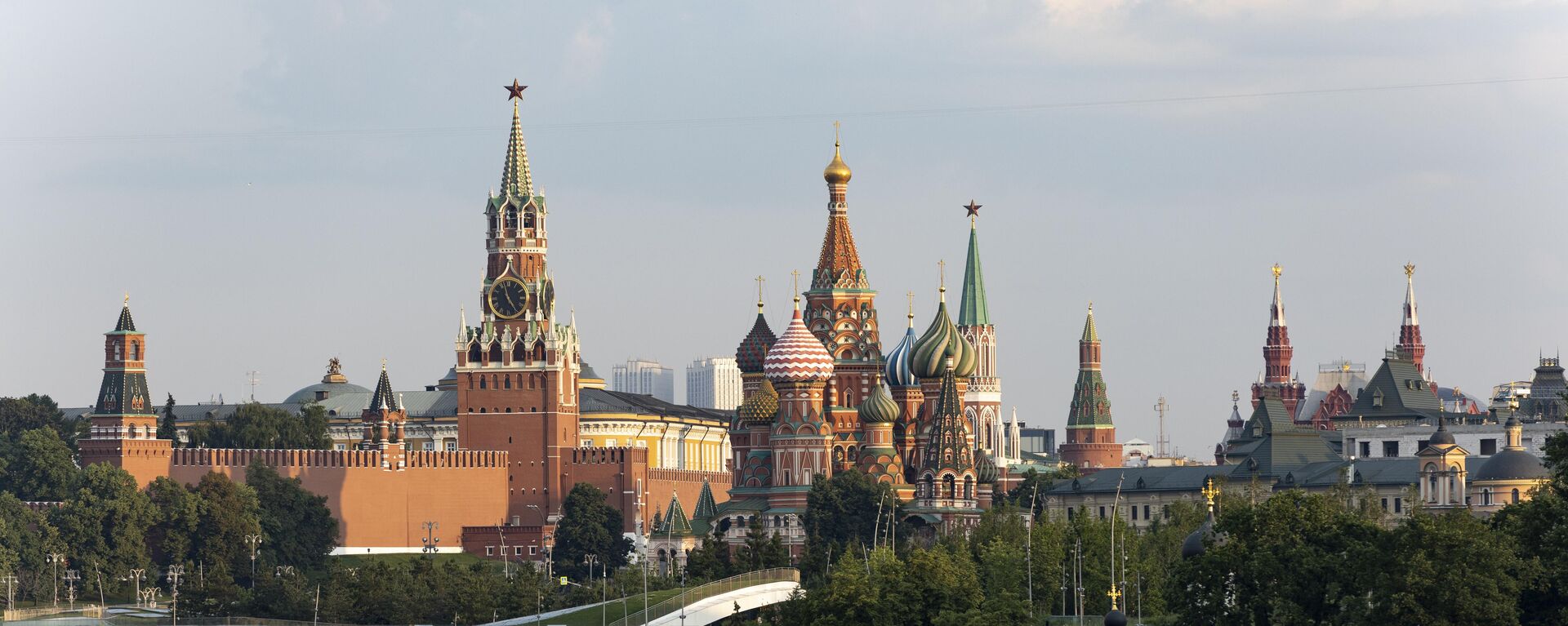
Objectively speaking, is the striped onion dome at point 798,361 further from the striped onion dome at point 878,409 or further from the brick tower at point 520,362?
the brick tower at point 520,362

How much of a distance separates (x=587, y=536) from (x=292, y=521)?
47.4 feet

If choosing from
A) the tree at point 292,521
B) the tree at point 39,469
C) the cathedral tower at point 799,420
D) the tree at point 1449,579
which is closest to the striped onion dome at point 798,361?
the cathedral tower at point 799,420

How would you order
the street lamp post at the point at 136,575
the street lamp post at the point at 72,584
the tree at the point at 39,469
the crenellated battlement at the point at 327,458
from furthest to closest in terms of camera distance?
the tree at the point at 39,469 → the crenellated battlement at the point at 327,458 → the street lamp post at the point at 136,575 → the street lamp post at the point at 72,584

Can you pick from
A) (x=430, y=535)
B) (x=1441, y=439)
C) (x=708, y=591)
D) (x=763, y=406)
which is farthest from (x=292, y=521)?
(x=1441, y=439)

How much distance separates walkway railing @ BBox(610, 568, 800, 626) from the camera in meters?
116

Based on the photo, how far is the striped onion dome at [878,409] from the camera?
157500 millimetres

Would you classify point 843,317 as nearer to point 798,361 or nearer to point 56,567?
point 798,361

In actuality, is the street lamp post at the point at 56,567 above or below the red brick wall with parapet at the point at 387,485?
below

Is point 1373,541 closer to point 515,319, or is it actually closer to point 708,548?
point 708,548

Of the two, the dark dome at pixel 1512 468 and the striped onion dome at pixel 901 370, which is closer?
the dark dome at pixel 1512 468

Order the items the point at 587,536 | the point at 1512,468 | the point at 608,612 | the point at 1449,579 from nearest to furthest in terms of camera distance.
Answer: the point at 1449,579 → the point at 608,612 → the point at 1512,468 → the point at 587,536

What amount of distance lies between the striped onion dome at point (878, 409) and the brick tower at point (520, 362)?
20.8 meters

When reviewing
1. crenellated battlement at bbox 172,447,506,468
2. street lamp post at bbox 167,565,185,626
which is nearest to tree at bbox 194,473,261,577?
street lamp post at bbox 167,565,185,626

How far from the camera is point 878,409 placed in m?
158
